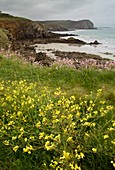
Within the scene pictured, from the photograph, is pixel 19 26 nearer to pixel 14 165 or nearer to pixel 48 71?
pixel 48 71

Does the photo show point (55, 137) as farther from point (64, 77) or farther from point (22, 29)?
point (22, 29)

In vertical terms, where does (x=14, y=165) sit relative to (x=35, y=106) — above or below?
below

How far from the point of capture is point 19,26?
2675 inches

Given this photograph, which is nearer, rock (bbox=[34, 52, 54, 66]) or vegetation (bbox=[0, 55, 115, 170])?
vegetation (bbox=[0, 55, 115, 170])

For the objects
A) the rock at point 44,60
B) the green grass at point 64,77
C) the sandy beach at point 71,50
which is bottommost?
the sandy beach at point 71,50

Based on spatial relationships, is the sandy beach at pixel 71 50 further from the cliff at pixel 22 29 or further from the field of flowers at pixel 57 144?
the field of flowers at pixel 57 144

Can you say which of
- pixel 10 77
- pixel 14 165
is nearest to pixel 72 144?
pixel 14 165

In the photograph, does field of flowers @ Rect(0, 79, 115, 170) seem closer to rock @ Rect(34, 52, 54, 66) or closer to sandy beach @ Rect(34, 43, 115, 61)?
rock @ Rect(34, 52, 54, 66)

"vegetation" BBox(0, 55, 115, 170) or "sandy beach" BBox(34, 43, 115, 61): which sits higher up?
"vegetation" BBox(0, 55, 115, 170)

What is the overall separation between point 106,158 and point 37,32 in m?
71.2

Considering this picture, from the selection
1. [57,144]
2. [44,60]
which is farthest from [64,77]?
[44,60]

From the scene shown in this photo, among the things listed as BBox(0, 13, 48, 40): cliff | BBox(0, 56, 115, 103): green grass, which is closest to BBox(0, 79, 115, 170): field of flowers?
BBox(0, 56, 115, 103): green grass

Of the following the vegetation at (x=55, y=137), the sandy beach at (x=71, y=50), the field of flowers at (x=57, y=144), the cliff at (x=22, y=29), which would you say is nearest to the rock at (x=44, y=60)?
the sandy beach at (x=71, y=50)

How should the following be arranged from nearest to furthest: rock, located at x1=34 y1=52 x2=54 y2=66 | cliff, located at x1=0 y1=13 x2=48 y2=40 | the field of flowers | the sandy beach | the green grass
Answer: the field of flowers
the green grass
rock, located at x1=34 y1=52 x2=54 y2=66
the sandy beach
cliff, located at x1=0 y1=13 x2=48 y2=40
